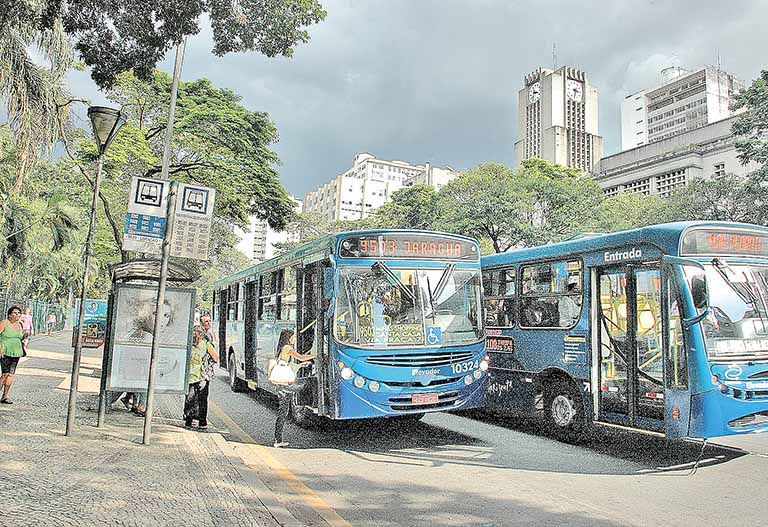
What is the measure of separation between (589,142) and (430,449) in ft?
307

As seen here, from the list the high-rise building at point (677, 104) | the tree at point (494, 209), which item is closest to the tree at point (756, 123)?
the tree at point (494, 209)

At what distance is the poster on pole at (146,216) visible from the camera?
8.54m

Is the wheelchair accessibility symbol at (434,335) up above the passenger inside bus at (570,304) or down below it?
below

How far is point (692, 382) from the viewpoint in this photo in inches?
289

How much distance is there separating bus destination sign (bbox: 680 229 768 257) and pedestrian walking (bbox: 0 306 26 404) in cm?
1076

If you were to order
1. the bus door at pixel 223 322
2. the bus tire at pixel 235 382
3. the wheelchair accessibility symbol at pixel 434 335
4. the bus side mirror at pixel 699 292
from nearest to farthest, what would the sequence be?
1. the bus side mirror at pixel 699 292
2. the wheelchair accessibility symbol at pixel 434 335
3. the bus tire at pixel 235 382
4. the bus door at pixel 223 322

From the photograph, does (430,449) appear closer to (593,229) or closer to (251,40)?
(251,40)

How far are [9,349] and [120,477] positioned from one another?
6.20 metres

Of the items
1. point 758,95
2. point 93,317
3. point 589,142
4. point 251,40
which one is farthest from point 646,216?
point 589,142

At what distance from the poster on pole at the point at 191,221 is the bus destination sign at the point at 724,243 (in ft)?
20.5

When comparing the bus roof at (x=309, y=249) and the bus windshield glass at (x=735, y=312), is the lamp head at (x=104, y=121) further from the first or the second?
the bus windshield glass at (x=735, y=312)

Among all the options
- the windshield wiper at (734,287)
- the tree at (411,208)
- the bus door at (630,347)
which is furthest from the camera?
the tree at (411,208)

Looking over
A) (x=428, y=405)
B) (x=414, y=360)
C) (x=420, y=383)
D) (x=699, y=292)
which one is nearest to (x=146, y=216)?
(x=414, y=360)

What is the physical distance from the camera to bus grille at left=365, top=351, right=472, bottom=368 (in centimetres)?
873
